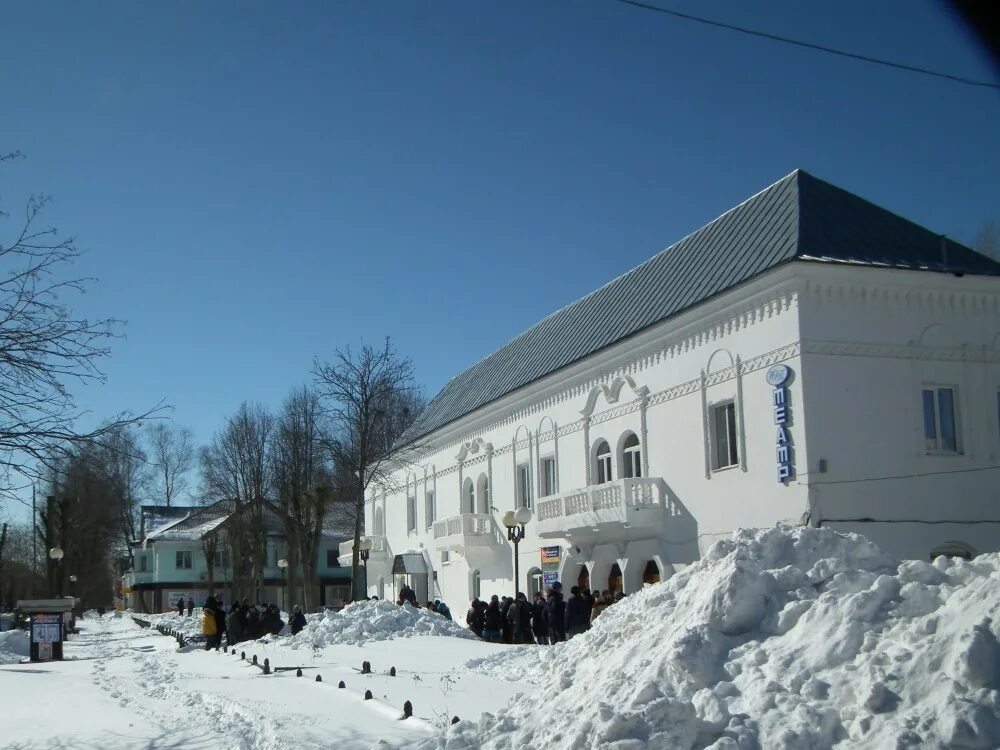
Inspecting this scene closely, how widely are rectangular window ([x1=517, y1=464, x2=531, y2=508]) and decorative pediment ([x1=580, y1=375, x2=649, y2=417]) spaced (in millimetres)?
5740

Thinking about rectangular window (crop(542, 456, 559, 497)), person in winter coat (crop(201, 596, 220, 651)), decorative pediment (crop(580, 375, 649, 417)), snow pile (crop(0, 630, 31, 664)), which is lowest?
snow pile (crop(0, 630, 31, 664))

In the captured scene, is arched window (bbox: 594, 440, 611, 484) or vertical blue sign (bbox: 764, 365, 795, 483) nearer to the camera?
vertical blue sign (bbox: 764, 365, 795, 483)

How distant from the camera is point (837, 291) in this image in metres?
24.2

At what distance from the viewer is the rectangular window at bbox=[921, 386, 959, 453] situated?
24844 millimetres

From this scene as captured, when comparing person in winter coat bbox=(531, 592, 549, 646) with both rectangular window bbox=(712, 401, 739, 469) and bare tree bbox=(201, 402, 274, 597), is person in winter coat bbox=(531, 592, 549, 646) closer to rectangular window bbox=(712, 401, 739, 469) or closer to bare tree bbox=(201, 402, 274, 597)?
rectangular window bbox=(712, 401, 739, 469)

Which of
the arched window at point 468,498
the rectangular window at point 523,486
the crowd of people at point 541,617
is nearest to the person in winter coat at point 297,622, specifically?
the crowd of people at point 541,617

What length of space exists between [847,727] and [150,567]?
91.6 m

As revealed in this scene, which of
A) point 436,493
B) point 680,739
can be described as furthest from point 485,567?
point 680,739

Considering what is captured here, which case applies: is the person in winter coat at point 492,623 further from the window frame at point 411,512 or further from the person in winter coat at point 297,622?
the window frame at point 411,512

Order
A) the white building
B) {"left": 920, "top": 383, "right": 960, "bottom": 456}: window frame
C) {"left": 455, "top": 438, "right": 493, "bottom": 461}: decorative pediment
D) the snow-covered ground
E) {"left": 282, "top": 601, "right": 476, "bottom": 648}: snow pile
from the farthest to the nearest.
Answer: {"left": 455, "top": 438, "right": 493, "bottom": 461}: decorative pediment, {"left": 282, "top": 601, "right": 476, "bottom": 648}: snow pile, {"left": 920, "top": 383, "right": 960, "bottom": 456}: window frame, the white building, the snow-covered ground

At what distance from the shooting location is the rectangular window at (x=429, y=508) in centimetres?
4869

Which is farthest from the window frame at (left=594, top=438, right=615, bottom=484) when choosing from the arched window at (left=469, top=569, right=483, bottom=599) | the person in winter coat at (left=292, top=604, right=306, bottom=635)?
the arched window at (left=469, top=569, right=483, bottom=599)

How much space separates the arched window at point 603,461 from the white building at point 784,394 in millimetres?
53

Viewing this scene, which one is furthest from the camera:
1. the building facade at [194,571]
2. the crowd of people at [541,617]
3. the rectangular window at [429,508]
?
the building facade at [194,571]
